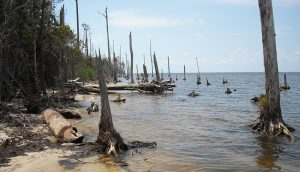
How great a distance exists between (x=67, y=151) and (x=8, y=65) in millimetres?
9324

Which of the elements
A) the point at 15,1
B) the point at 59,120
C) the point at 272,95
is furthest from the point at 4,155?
the point at 15,1

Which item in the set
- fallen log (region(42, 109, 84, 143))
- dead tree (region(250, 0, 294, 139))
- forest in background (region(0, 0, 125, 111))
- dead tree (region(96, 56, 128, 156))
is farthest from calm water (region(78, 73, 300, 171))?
forest in background (region(0, 0, 125, 111))

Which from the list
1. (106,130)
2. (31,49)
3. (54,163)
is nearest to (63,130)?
(106,130)

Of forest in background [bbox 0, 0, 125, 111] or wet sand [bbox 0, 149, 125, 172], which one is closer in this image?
wet sand [bbox 0, 149, 125, 172]

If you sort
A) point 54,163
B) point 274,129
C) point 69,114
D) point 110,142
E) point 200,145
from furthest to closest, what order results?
1. point 69,114
2. point 274,129
3. point 200,145
4. point 110,142
5. point 54,163

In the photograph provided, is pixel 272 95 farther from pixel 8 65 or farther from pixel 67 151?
pixel 8 65

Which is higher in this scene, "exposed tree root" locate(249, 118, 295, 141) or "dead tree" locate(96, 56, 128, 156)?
"dead tree" locate(96, 56, 128, 156)

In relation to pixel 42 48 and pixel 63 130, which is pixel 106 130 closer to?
pixel 63 130

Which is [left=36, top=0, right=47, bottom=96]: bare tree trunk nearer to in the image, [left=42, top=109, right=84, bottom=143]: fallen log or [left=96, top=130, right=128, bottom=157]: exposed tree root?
[left=42, top=109, right=84, bottom=143]: fallen log

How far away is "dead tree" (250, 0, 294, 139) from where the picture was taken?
42.5 ft

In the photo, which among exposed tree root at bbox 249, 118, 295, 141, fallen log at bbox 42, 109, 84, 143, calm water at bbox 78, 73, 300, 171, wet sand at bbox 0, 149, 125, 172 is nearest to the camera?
wet sand at bbox 0, 149, 125, 172

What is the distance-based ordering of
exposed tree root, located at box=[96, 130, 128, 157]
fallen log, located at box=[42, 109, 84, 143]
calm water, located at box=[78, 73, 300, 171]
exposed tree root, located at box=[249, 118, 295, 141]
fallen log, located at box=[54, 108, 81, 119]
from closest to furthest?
calm water, located at box=[78, 73, 300, 171] → exposed tree root, located at box=[96, 130, 128, 157] → fallen log, located at box=[42, 109, 84, 143] → exposed tree root, located at box=[249, 118, 295, 141] → fallen log, located at box=[54, 108, 81, 119]

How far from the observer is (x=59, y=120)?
12.4 metres

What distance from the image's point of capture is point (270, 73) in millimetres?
13078
